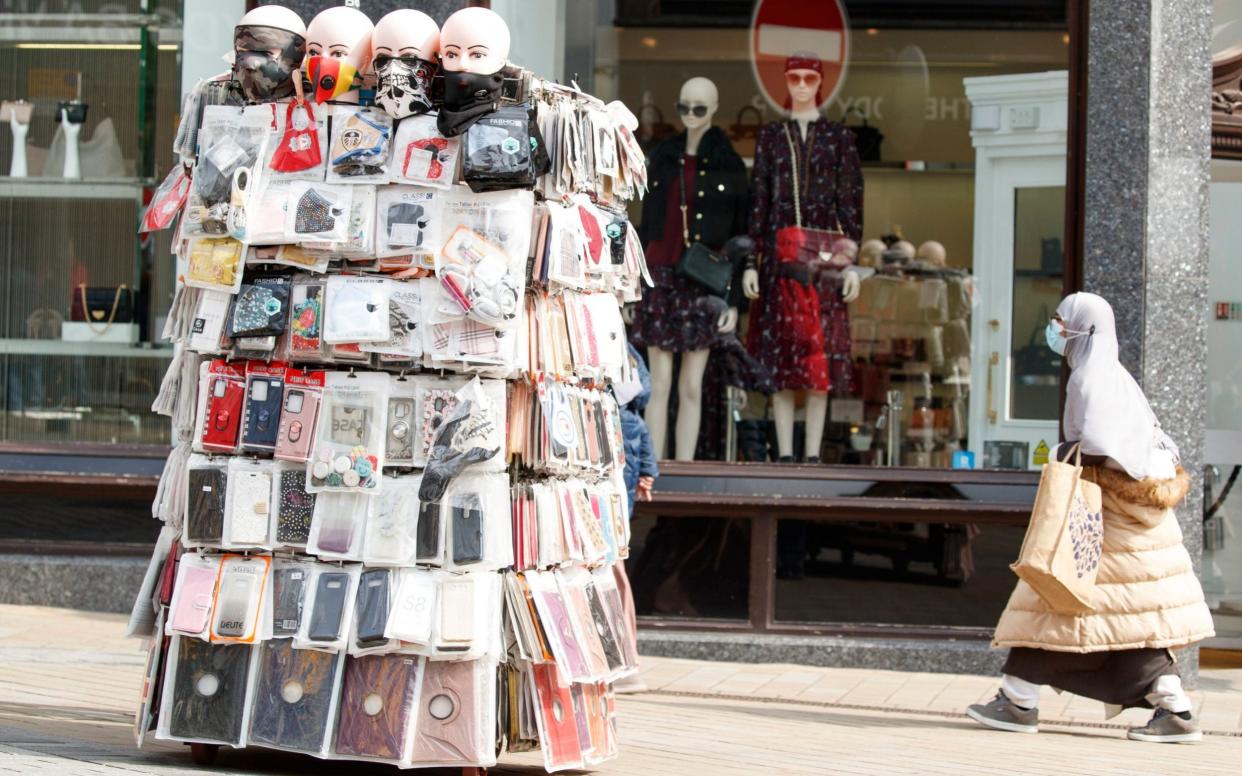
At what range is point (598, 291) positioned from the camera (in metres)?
5.89

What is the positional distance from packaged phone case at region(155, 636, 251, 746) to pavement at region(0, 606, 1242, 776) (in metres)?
0.13

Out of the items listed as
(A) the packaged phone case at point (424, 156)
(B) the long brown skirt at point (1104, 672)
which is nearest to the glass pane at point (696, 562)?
(B) the long brown skirt at point (1104, 672)

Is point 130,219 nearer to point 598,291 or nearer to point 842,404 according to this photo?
point 842,404

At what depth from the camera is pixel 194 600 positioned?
5465 mm

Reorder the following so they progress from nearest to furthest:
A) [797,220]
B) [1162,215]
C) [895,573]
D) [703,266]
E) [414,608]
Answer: [414,608], [1162,215], [895,573], [703,266], [797,220]

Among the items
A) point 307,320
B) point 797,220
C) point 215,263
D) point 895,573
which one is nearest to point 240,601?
point 307,320

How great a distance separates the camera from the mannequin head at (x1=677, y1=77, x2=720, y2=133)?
9766mm

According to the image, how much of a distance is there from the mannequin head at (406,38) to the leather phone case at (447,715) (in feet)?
6.26

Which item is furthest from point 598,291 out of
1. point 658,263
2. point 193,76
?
point 193,76

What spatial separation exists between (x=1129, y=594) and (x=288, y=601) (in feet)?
11.6

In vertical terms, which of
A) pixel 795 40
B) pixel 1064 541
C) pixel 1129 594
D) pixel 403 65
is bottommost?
pixel 1129 594

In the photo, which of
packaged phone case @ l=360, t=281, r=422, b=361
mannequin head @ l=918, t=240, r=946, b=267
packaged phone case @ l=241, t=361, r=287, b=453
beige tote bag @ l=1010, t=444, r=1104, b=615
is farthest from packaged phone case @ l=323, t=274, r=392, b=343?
mannequin head @ l=918, t=240, r=946, b=267

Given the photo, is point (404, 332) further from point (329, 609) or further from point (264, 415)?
point (329, 609)

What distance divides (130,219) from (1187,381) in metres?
5.78
